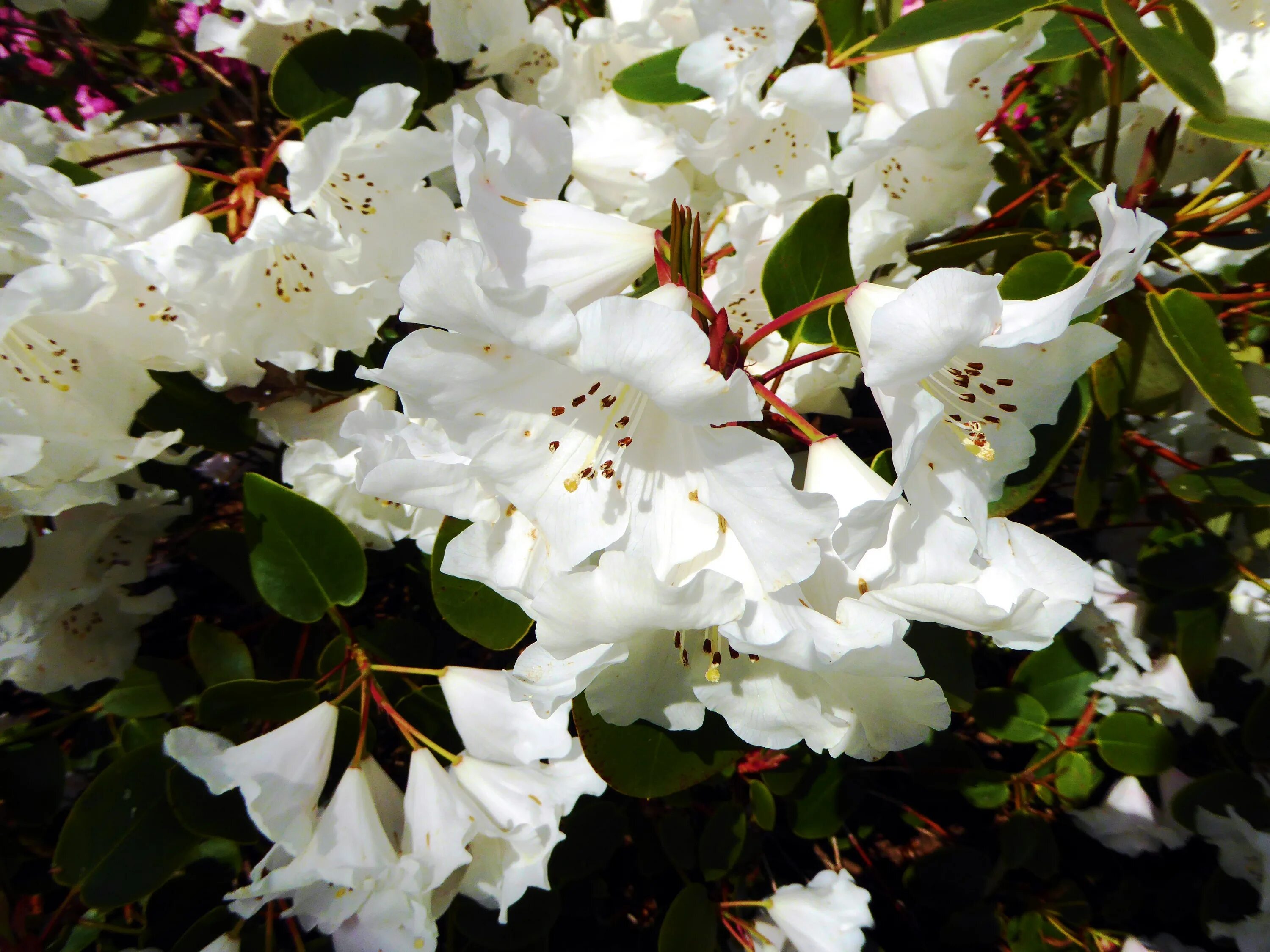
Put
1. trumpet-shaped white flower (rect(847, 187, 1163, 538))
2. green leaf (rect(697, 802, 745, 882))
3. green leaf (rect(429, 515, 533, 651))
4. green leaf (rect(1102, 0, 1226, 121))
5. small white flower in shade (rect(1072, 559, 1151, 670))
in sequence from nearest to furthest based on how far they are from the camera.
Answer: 1. trumpet-shaped white flower (rect(847, 187, 1163, 538))
2. green leaf (rect(1102, 0, 1226, 121))
3. green leaf (rect(429, 515, 533, 651))
4. green leaf (rect(697, 802, 745, 882))
5. small white flower in shade (rect(1072, 559, 1151, 670))

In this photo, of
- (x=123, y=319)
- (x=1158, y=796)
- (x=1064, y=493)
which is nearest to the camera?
(x=123, y=319)

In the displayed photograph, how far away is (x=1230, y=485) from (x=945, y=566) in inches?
27.1

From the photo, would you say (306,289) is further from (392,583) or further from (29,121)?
(392,583)

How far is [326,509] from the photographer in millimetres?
1020

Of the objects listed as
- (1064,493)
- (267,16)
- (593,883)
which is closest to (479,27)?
(267,16)

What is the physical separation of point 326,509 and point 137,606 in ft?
1.96

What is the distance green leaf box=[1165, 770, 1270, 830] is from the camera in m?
1.28

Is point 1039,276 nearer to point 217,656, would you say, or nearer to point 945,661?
point 945,661

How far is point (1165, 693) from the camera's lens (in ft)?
4.34

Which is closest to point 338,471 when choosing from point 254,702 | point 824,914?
point 254,702

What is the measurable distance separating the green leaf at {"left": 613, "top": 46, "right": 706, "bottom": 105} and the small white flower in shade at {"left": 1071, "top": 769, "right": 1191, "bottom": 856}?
61.2 inches

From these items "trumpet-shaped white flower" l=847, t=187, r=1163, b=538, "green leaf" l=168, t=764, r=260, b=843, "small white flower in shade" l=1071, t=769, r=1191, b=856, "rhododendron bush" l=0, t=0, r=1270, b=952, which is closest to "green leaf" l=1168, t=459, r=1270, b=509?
"rhododendron bush" l=0, t=0, r=1270, b=952

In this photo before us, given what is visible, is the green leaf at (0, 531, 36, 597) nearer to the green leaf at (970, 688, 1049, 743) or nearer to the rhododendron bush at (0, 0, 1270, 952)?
the rhododendron bush at (0, 0, 1270, 952)

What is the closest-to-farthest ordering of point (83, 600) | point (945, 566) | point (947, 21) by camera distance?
point (945, 566), point (947, 21), point (83, 600)
